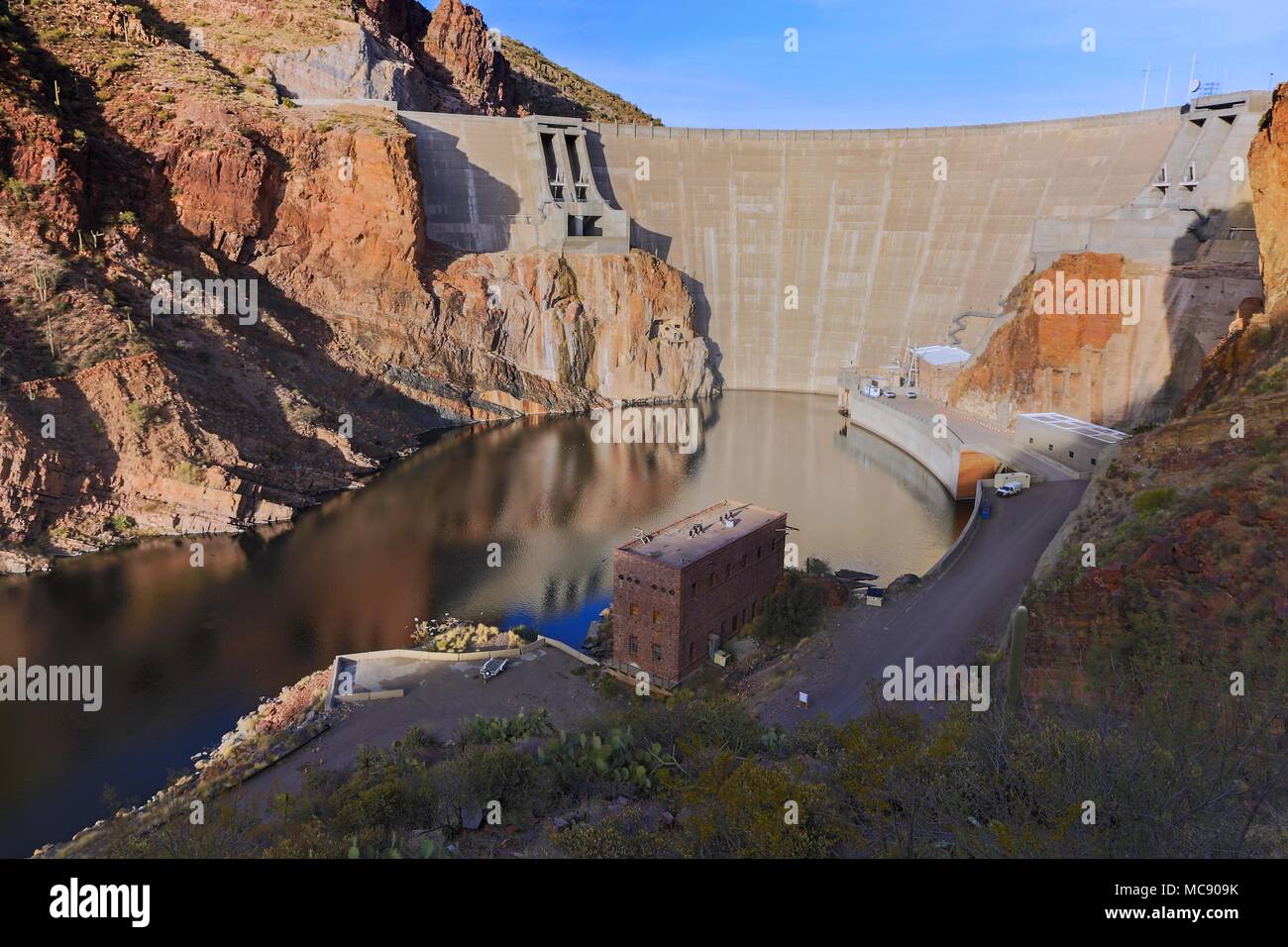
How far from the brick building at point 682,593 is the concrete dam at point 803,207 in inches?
1421

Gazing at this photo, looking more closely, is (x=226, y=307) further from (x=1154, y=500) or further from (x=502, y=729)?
(x=1154, y=500)

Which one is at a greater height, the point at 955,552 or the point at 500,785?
the point at 955,552

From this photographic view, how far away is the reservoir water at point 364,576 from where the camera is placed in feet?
70.1

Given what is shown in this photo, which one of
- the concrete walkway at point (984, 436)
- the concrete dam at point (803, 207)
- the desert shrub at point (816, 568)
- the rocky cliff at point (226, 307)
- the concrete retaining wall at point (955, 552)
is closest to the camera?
the concrete retaining wall at point (955, 552)

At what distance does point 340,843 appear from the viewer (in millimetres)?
11711

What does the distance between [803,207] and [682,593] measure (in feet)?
167

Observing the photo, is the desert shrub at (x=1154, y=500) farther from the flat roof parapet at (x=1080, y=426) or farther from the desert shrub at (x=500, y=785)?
the flat roof parapet at (x=1080, y=426)

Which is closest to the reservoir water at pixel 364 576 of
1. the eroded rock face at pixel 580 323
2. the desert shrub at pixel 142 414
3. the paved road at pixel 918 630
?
the paved road at pixel 918 630

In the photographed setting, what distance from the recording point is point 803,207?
66500mm

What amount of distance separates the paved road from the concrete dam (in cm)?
2910

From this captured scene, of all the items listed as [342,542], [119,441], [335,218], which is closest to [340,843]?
[342,542]

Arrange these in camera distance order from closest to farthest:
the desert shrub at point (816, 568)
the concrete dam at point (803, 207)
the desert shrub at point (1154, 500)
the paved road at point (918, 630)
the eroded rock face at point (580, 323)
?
the desert shrub at point (1154, 500)
the paved road at point (918, 630)
the desert shrub at point (816, 568)
the concrete dam at point (803, 207)
the eroded rock face at point (580, 323)

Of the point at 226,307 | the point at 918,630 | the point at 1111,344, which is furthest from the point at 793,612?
the point at 226,307

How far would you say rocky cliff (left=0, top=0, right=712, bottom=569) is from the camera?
120 feet
